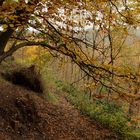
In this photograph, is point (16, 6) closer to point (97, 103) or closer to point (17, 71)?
point (17, 71)

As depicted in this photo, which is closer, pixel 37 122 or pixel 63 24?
pixel 63 24

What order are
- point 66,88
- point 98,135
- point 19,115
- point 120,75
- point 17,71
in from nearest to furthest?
point 120,75 < point 19,115 < point 98,135 < point 17,71 < point 66,88

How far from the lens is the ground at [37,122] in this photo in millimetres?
12375

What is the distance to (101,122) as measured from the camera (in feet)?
61.0

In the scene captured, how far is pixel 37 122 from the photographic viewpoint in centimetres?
1390

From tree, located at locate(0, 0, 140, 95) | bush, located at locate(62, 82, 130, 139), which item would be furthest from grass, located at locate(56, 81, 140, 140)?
tree, located at locate(0, 0, 140, 95)

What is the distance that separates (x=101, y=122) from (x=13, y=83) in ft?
17.0

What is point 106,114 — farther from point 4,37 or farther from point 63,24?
point 4,37

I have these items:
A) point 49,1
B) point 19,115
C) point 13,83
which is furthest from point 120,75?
point 13,83

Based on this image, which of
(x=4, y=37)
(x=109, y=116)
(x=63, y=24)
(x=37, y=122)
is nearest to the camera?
(x=4, y=37)

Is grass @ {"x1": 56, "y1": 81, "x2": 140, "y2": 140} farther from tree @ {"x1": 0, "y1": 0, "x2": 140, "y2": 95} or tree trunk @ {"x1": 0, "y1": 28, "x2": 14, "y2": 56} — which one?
tree trunk @ {"x1": 0, "y1": 28, "x2": 14, "y2": 56}

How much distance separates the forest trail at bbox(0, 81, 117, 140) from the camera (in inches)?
487

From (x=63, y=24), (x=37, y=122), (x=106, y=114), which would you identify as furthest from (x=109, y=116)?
(x=63, y=24)

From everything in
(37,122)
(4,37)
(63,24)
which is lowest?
(37,122)
